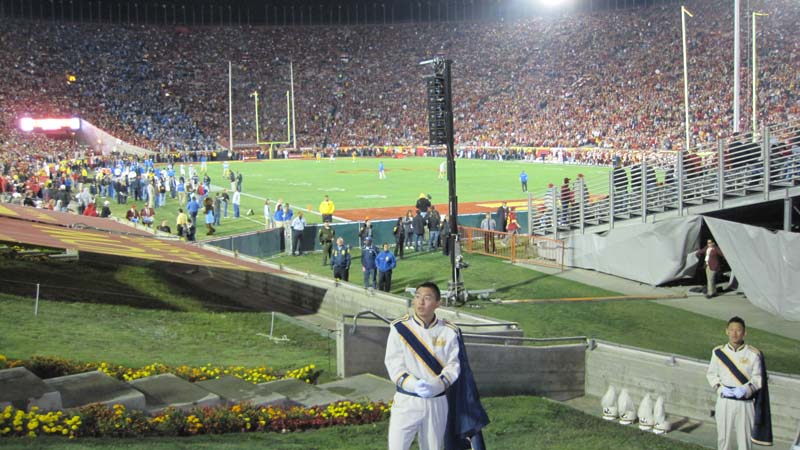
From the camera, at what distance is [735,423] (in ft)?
25.3

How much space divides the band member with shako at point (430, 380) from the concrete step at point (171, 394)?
389cm

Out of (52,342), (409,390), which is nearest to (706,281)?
(52,342)

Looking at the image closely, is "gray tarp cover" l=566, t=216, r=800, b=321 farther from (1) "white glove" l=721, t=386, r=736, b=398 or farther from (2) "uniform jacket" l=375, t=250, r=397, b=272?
(1) "white glove" l=721, t=386, r=736, b=398

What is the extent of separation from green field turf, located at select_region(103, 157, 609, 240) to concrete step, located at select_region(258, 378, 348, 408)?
20.0m

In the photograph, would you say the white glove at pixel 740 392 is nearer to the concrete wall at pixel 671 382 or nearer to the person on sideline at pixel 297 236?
the concrete wall at pixel 671 382

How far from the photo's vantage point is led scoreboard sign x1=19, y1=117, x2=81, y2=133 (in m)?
74.1

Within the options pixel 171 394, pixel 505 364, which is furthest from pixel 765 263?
pixel 171 394

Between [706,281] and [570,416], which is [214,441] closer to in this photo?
[570,416]

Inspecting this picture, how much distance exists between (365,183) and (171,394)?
136 feet

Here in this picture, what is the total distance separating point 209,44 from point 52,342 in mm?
91328

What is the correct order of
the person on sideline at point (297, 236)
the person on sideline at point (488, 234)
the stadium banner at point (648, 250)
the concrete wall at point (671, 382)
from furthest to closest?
the person on sideline at point (297, 236)
the person on sideline at point (488, 234)
the stadium banner at point (648, 250)
the concrete wall at point (671, 382)

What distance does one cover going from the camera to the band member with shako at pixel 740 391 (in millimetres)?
7578

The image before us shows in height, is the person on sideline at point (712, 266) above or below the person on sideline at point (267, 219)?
below

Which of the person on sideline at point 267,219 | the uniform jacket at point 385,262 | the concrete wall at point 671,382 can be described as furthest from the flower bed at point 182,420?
the person on sideline at point 267,219
